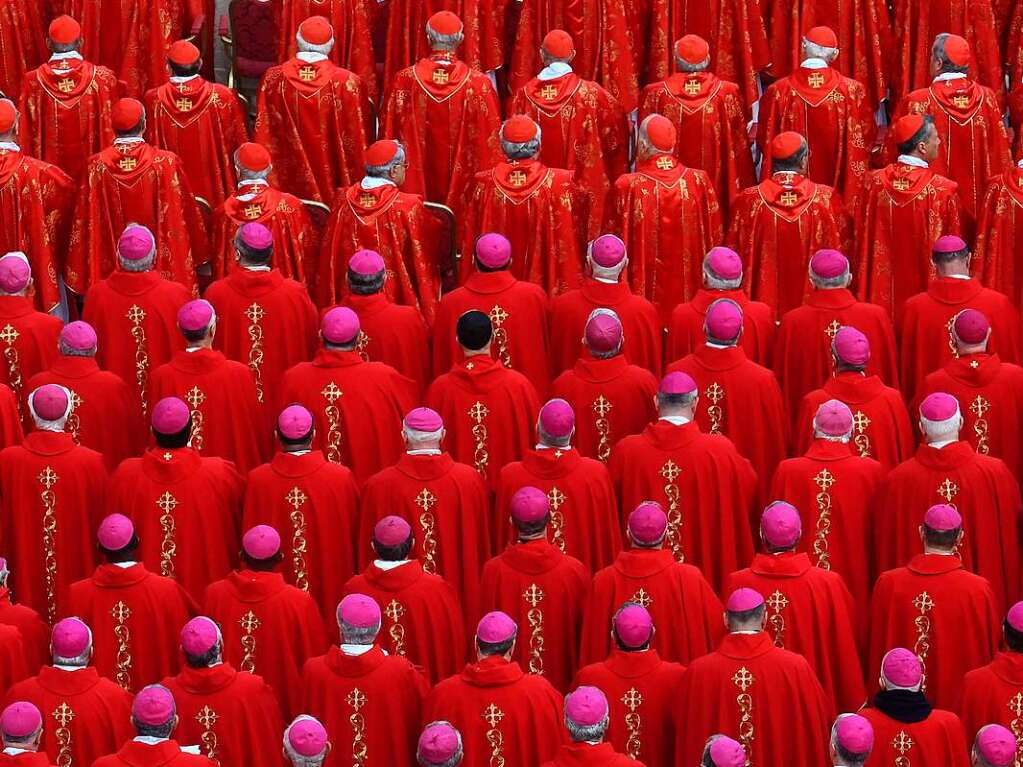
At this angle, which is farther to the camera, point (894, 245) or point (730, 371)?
point (894, 245)

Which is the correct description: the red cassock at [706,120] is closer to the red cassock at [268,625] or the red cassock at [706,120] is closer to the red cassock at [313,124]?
the red cassock at [313,124]

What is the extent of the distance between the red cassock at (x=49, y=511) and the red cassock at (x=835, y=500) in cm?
287

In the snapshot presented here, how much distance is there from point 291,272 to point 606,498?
2724mm

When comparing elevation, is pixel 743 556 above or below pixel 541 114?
below

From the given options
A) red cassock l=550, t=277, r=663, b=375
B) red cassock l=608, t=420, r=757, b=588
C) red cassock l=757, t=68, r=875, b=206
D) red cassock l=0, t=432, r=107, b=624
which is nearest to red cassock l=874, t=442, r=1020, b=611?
red cassock l=608, t=420, r=757, b=588

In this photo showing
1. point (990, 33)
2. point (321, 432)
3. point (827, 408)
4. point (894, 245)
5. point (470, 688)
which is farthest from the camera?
point (990, 33)

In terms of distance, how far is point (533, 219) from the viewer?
1448 cm

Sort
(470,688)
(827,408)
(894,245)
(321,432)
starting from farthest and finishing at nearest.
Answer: (894,245), (321,432), (827,408), (470,688)

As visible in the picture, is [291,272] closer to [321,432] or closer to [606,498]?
[321,432]

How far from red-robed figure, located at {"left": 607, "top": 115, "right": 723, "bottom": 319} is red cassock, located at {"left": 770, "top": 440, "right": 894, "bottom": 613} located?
83.3 inches

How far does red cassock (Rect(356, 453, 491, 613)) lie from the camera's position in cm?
1248

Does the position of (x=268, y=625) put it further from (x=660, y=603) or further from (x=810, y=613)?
(x=810, y=613)

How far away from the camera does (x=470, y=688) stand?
37.2 ft

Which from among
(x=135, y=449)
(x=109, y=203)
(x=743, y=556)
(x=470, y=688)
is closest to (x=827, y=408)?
(x=743, y=556)
